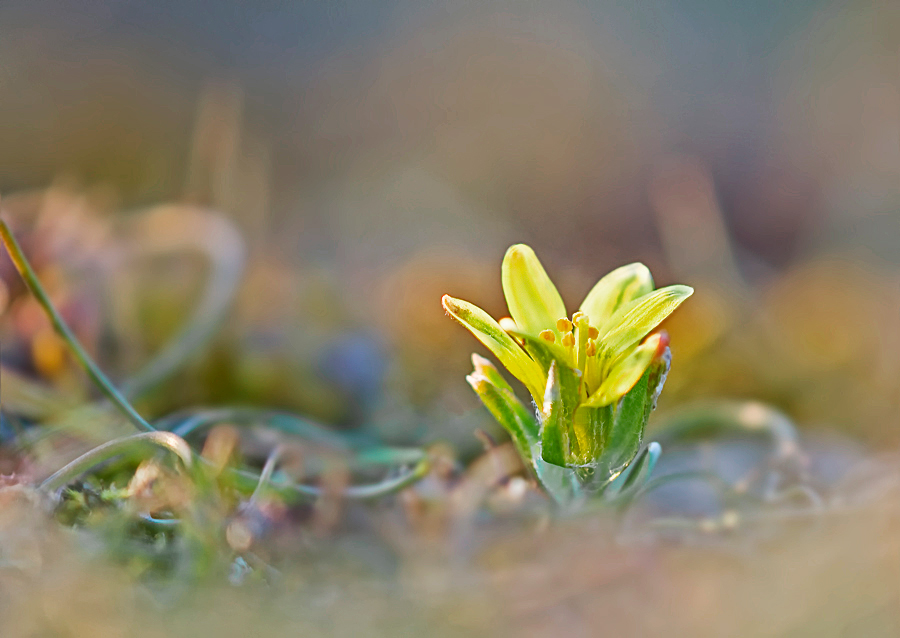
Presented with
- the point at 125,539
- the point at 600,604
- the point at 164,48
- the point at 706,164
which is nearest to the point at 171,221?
the point at 125,539

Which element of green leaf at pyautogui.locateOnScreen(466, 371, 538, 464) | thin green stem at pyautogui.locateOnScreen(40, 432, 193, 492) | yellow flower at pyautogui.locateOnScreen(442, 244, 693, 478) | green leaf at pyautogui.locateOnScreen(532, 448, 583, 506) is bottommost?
thin green stem at pyautogui.locateOnScreen(40, 432, 193, 492)

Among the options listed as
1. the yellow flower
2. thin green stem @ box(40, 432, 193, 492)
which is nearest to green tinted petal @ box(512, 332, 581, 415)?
the yellow flower

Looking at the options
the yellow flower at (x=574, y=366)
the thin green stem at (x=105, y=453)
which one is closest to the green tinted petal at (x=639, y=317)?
the yellow flower at (x=574, y=366)

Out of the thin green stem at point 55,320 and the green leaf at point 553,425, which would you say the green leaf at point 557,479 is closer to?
the green leaf at point 553,425

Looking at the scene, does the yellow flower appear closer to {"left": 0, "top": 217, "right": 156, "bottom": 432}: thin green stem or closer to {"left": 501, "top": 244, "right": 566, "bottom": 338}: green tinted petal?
{"left": 501, "top": 244, "right": 566, "bottom": 338}: green tinted petal

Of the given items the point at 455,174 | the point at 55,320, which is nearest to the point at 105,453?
the point at 55,320

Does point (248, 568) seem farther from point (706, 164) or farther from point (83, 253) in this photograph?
point (706, 164)
